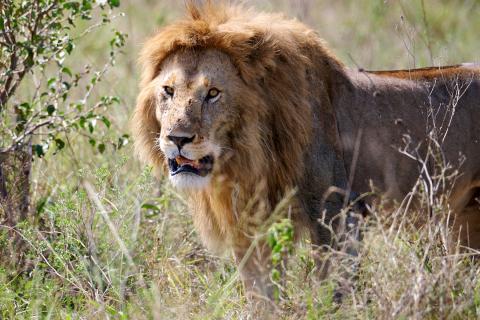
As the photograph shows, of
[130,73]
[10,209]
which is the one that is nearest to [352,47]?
[130,73]

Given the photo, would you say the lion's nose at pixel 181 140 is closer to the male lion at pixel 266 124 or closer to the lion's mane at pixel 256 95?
the male lion at pixel 266 124

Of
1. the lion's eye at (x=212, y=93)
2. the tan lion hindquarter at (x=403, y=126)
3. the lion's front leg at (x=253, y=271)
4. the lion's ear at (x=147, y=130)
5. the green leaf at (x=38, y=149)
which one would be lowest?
the lion's front leg at (x=253, y=271)

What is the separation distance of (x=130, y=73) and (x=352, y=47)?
96.0 inches

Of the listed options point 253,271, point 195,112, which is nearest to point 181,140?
point 195,112

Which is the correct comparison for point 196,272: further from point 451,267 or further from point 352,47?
point 352,47

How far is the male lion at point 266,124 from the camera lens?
174 inches

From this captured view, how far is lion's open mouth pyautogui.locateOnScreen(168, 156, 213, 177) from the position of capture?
436 centimetres

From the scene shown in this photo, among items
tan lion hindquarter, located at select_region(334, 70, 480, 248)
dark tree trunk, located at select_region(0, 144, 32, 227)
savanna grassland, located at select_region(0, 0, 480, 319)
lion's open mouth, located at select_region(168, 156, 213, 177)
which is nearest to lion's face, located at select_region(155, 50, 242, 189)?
lion's open mouth, located at select_region(168, 156, 213, 177)

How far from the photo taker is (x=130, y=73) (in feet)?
29.6

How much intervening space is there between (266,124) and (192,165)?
1.44 ft

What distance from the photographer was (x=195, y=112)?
4305 mm

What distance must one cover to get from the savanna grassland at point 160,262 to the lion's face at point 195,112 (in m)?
0.36

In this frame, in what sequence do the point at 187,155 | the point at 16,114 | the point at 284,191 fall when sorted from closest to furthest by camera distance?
the point at 187,155, the point at 284,191, the point at 16,114

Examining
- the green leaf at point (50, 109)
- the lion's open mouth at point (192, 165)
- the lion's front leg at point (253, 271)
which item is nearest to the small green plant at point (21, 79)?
the green leaf at point (50, 109)
